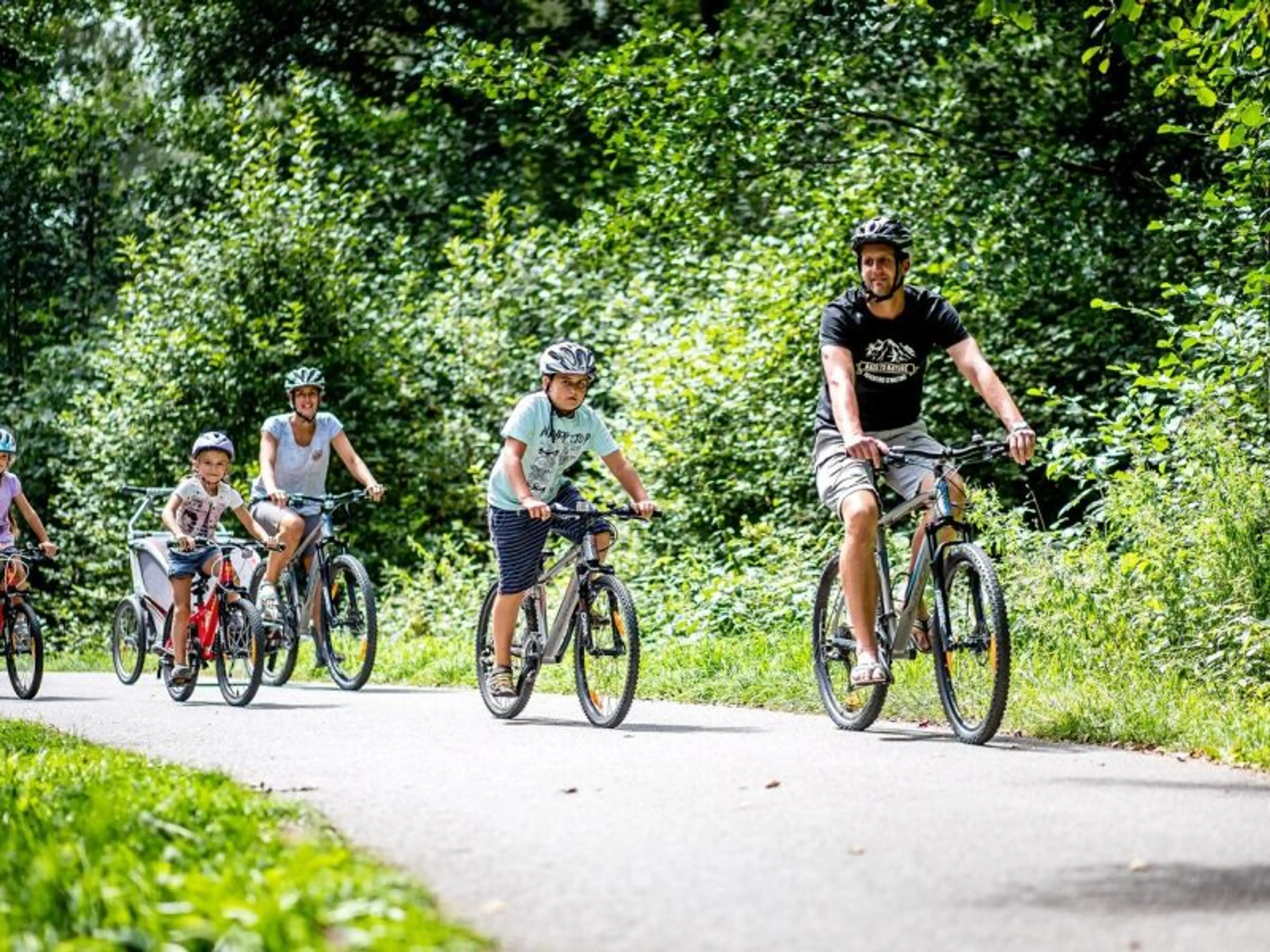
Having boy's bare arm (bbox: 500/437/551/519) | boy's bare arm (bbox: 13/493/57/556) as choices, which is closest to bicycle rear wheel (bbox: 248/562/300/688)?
boy's bare arm (bbox: 13/493/57/556)

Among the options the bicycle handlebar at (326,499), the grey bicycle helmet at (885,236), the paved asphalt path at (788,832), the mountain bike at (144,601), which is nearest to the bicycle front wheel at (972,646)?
the paved asphalt path at (788,832)

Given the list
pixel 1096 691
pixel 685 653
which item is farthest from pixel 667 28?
pixel 1096 691

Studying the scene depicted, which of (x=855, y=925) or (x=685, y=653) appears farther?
(x=685, y=653)

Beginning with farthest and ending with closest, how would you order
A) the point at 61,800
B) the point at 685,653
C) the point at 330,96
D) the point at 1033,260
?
the point at 330,96, the point at 1033,260, the point at 685,653, the point at 61,800

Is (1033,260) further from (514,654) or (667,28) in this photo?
(514,654)

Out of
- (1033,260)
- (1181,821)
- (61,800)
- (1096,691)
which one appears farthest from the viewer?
(1033,260)

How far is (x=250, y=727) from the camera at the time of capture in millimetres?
10023

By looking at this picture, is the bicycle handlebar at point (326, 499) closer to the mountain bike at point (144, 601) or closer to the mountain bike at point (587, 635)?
the mountain bike at point (144, 601)

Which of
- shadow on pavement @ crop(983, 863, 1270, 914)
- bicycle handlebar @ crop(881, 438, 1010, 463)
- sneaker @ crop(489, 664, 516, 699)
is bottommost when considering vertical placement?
shadow on pavement @ crop(983, 863, 1270, 914)

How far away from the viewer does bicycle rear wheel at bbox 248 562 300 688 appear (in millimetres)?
13023

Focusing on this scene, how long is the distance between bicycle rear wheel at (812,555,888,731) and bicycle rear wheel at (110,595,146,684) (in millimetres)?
7796

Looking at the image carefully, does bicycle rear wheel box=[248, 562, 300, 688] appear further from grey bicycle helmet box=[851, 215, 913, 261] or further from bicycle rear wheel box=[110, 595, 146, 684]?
grey bicycle helmet box=[851, 215, 913, 261]

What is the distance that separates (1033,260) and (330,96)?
17.8 m

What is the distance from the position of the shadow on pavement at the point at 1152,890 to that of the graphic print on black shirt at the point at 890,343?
3671 millimetres
